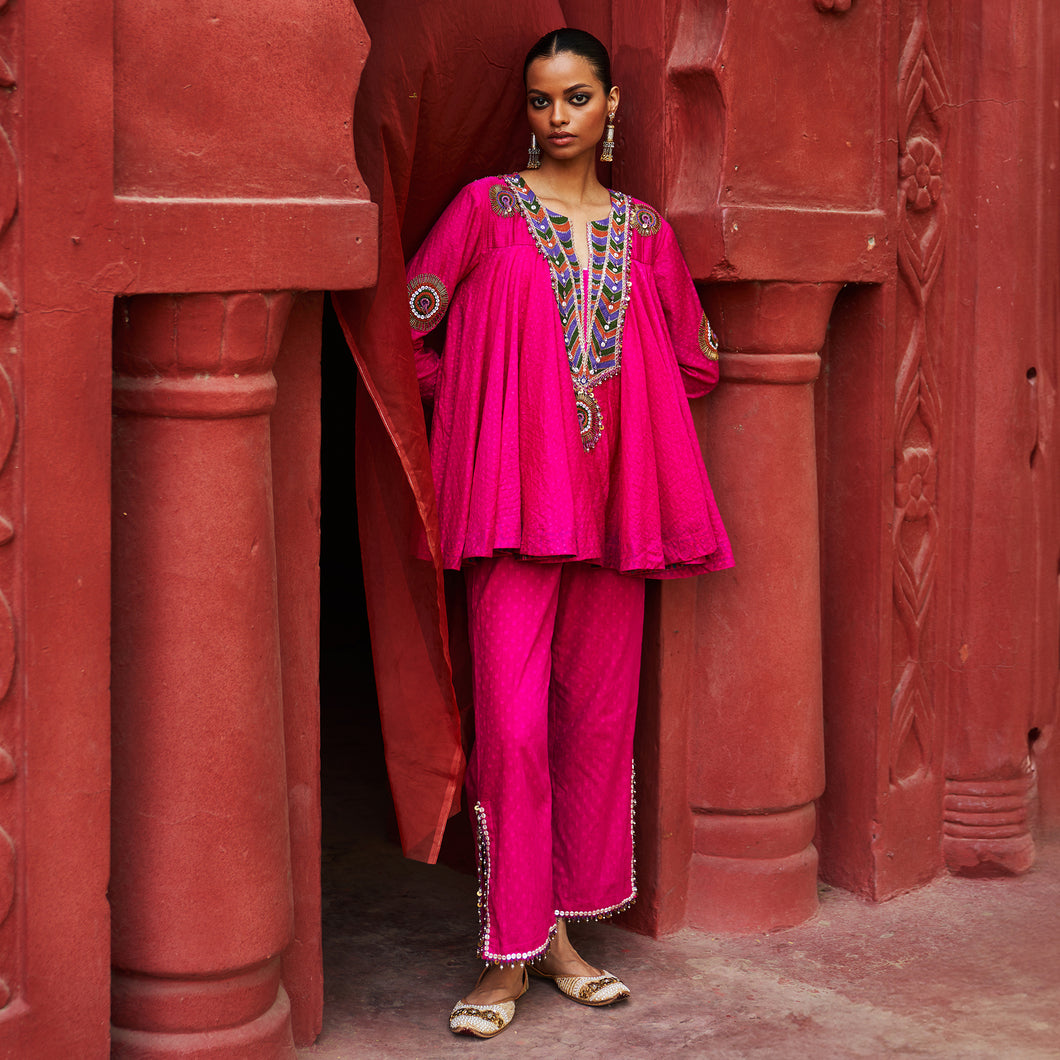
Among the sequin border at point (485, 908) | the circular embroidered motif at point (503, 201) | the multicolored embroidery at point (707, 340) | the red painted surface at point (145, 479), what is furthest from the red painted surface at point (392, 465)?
the sequin border at point (485, 908)

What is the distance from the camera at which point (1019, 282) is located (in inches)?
167

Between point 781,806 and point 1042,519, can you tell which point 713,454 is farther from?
point 1042,519

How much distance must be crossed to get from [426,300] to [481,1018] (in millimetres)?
1497

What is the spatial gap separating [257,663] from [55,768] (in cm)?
41

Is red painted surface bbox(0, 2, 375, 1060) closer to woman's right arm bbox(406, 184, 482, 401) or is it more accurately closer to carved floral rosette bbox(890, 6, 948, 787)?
woman's right arm bbox(406, 184, 482, 401)

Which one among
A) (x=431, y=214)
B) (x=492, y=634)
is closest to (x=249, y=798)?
(x=492, y=634)

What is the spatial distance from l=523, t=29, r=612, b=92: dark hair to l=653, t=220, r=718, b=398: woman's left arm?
1.26 ft

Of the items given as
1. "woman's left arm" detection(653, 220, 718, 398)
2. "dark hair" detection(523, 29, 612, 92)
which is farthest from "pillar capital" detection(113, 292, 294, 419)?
"woman's left arm" detection(653, 220, 718, 398)

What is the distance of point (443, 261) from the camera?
11.1 feet

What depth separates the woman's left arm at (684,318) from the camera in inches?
142

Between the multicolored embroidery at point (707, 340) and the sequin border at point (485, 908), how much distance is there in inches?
45.2

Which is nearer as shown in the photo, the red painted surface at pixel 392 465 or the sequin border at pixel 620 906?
the red painted surface at pixel 392 465

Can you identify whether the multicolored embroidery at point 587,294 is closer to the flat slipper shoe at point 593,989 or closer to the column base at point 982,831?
the flat slipper shoe at point 593,989

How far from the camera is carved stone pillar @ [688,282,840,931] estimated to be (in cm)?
383
